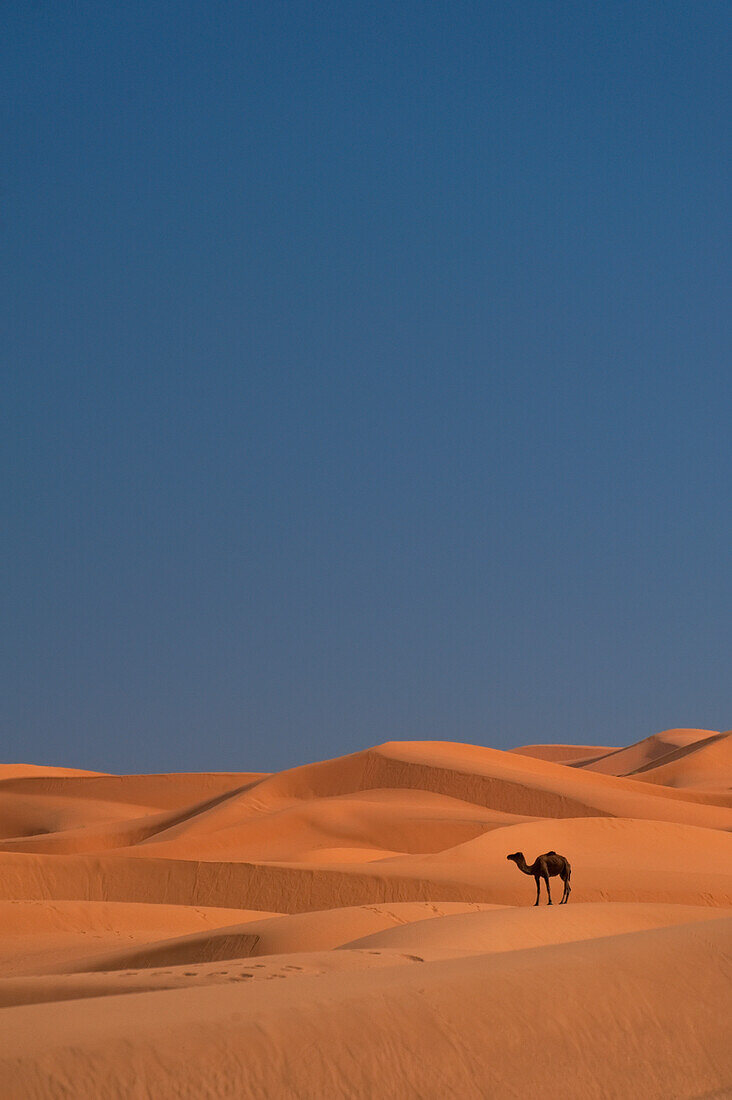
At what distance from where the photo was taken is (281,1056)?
693 centimetres

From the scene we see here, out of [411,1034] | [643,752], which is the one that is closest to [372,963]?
[411,1034]

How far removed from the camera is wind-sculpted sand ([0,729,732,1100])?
6.89 meters

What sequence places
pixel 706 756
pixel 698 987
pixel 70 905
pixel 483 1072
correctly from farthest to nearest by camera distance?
pixel 706 756 → pixel 70 905 → pixel 698 987 → pixel 483 1072

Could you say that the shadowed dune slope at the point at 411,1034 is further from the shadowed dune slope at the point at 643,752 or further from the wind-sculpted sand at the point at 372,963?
the shadowed dune slope at the point at 643,752

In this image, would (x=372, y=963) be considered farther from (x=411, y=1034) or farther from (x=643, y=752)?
(x=643, y=752)

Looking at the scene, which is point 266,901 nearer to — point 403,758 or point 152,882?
point 152,882

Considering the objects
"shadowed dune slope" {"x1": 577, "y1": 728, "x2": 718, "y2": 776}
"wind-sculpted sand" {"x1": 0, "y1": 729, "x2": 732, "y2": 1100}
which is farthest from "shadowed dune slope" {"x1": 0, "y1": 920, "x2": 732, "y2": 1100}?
"shadowed dune slope" {"x1": 577, "y1": 728, "x2": 718, "y2": 776}

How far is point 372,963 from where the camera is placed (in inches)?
411

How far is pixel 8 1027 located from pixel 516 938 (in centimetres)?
708

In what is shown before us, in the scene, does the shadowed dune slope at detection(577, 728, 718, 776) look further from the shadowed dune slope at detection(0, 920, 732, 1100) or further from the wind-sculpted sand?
the shadowed dune slope at detection(0, 920, 732, 1100)

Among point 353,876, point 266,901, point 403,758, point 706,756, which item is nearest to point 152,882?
point 266,901

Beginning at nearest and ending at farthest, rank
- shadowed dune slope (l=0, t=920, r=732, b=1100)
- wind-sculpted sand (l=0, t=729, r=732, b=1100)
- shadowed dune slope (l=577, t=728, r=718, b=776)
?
shadowed dune slope (l=0, t=920, r=732, b=1100)
wind-sculpted sand (l=0, t=729, r=732, b=1100)
shadowed dune slope (l=577, t=728, r=718, b=776)

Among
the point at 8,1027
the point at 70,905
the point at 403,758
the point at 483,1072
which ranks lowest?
the point at 483,1072

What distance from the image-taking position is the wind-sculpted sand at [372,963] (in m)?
6.89
